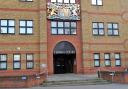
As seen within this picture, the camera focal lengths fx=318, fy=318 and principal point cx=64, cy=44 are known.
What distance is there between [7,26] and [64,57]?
8.19 m

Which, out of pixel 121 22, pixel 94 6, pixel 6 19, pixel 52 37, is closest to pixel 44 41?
pixel 52 37

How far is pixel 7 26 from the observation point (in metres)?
32.8

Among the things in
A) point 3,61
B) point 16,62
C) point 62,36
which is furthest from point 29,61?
point 62,36

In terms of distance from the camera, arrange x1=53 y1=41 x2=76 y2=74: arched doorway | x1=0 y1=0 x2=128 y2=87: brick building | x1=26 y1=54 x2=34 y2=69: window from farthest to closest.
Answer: x1=53 y1=41 x2=76 y2=74: arched doorway < x1=26 y1=54 x2=34 y2=69: window < x1=0 y1=0 x2=128 y2=87: brick building

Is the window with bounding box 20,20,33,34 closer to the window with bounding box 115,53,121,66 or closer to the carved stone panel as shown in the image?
the carved stone panel

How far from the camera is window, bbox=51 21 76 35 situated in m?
34.5

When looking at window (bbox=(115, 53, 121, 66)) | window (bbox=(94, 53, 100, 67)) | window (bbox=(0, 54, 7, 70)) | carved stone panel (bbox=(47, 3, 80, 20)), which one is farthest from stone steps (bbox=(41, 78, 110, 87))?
carved stone panel (bbox=(47, 3, 80, 20))

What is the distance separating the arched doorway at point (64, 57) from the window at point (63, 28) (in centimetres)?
115

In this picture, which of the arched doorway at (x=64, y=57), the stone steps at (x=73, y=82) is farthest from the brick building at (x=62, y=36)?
the stone steps at (x=73, y=82)

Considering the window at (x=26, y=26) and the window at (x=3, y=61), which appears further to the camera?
the window at (x=26, y=26)

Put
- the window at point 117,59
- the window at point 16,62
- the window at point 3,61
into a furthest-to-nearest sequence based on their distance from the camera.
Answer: the window at point 117,59 → the window at point 16,62 → the window at point 3,61

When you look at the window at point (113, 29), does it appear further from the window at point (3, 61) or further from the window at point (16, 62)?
the window at point (3, 61)

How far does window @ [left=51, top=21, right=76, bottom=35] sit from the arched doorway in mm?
1155

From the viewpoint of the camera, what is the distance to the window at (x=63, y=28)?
34.5 m
